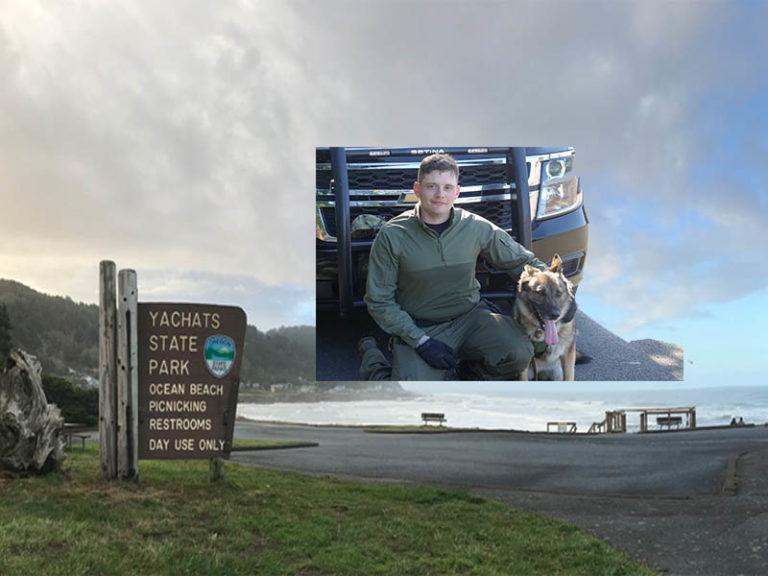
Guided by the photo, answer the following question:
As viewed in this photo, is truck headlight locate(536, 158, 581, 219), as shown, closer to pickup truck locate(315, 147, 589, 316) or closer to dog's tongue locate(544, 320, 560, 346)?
pickup truck locate(315, 147, 589, 316)

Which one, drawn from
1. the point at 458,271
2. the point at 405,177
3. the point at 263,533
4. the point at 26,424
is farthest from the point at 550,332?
the point at 26,424

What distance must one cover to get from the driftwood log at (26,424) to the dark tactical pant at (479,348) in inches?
203

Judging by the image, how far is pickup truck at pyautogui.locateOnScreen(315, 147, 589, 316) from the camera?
11648 mm

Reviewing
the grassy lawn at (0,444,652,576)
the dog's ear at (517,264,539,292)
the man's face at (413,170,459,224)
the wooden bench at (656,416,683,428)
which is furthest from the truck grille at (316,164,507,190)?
the grassy lawn at (0,444,652,576)

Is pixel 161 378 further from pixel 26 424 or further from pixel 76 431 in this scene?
pixel 76 431

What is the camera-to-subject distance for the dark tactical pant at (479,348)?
11336 mm

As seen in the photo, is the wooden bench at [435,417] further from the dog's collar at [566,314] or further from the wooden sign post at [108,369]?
the wooden sign post at [108,369]

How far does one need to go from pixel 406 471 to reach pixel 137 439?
13.7 ft

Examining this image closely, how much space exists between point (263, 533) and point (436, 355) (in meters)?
4.88

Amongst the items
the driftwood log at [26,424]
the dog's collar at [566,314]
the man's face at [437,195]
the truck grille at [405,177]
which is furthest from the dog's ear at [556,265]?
the driftwood log at [26,424]

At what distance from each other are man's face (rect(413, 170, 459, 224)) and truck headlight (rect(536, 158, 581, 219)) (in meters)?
1.54

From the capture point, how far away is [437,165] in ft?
37.3

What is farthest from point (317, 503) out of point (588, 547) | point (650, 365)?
point (650, 365)

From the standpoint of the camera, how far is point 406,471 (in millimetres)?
10734
